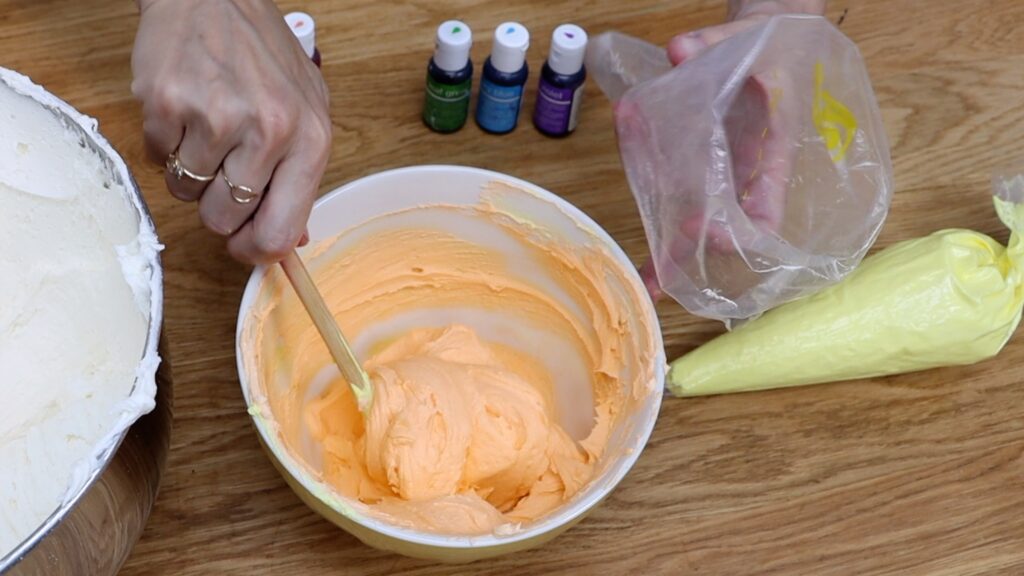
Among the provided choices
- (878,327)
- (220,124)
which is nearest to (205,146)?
(220,124)

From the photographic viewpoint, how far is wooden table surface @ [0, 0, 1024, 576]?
750 millimetres

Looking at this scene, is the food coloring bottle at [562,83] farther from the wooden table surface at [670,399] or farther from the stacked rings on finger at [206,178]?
the stacked rings on finger at [206,178]

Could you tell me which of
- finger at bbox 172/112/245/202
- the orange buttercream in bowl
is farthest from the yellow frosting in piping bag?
finger at bbox 172/112/245/202

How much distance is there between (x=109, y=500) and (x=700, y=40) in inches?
22.5

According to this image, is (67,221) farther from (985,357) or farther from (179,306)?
(985,357)

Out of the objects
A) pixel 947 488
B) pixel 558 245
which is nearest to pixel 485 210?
pixel 558 245

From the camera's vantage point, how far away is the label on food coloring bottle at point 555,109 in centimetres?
92

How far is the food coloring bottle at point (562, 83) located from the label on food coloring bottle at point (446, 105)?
71 millimetres

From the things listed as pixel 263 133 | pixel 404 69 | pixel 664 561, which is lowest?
pixel 664 561

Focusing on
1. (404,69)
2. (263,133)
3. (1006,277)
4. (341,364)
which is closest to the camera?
(263,133)

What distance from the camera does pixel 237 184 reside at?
0.62 m

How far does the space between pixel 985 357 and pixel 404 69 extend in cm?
59

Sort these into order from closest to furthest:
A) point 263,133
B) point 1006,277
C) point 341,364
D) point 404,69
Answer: point 263,133
point 341,364
point 1006,277
point 404,69

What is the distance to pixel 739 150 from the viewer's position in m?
0.82
